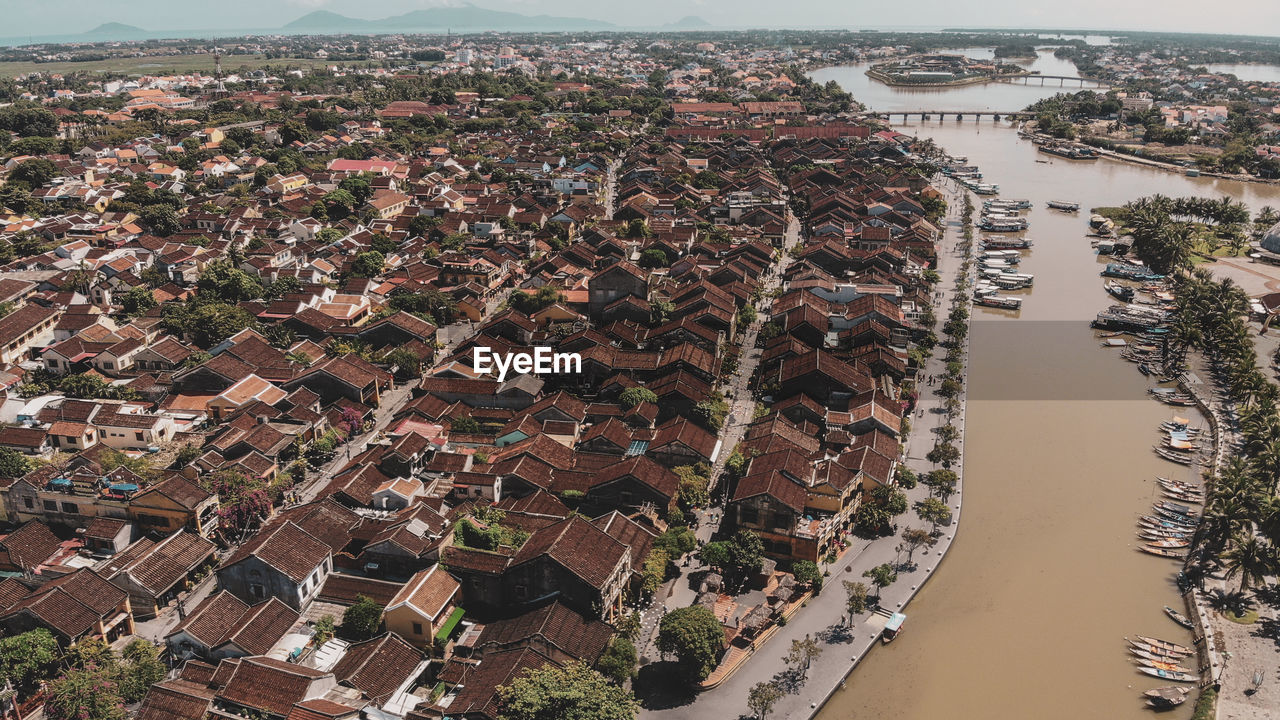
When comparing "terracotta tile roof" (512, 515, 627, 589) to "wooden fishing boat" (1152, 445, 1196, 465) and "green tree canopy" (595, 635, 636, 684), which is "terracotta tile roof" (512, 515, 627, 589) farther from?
"wooden fishing boat" (1152, 445, 1196, 465)

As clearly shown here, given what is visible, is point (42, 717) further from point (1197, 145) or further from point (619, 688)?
point (1197, 145)

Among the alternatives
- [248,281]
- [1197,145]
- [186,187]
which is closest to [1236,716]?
[248,281]

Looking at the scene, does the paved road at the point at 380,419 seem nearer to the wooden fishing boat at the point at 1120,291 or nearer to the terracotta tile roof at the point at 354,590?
the terracotta tile roof at the point at 354,590

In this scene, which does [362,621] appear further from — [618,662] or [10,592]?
[10,592]

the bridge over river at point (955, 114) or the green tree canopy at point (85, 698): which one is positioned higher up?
the bridge over river at point (955, 114)

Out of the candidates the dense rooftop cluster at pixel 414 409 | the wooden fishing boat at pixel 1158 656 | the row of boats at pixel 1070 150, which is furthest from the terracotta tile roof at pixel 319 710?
the row of boats at pixel 1070 150

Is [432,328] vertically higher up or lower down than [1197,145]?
lower down
